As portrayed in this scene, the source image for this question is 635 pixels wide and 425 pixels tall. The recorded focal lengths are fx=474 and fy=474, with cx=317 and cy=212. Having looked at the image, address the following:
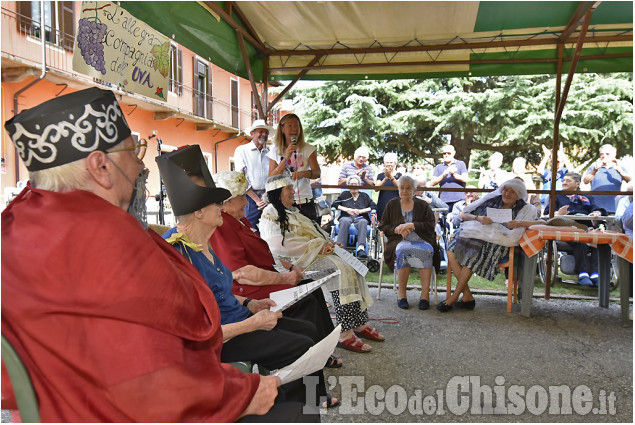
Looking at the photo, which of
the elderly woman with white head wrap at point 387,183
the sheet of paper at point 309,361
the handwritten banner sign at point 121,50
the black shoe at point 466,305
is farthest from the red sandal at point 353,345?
the elderly woman with white head wrap at point 387,183

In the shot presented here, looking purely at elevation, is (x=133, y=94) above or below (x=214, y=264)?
above

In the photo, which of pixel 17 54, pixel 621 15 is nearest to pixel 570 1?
pixel 621 15

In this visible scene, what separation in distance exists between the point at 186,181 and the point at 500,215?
3.95 metres

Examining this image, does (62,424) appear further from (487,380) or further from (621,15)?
(621,15)

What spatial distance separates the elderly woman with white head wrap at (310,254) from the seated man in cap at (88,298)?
2.46 meters

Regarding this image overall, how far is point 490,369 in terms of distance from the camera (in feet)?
11.2

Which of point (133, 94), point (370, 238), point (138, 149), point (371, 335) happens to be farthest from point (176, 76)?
point (138, 149)

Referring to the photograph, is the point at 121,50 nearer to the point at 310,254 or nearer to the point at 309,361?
the point at 310,254

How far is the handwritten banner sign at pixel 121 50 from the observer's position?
2.73 metres

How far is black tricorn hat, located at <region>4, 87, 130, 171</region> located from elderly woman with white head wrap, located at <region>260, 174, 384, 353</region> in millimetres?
2484

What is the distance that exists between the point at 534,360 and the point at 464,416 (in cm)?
123

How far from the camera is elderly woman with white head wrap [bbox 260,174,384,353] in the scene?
376 cm

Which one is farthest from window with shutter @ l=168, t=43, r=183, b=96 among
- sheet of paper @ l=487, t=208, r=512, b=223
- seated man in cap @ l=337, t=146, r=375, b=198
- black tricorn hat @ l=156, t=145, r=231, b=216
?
black tricorn hat @ l=156, t=145, r=231, b=216

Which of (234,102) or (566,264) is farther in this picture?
(234,102)
